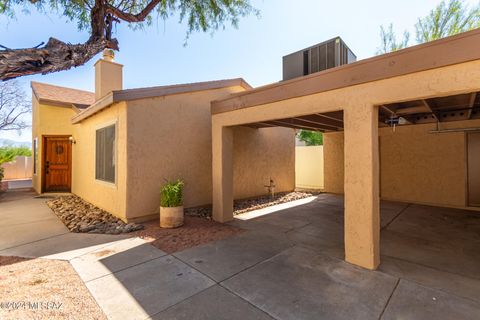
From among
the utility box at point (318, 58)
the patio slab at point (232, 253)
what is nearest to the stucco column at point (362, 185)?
the patio slab at point (232, 253)

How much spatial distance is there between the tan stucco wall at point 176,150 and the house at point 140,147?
0.03m

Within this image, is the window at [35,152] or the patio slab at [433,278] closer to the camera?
the patio slab at [433,278]

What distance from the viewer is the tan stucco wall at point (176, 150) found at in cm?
595

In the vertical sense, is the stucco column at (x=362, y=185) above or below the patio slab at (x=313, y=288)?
above

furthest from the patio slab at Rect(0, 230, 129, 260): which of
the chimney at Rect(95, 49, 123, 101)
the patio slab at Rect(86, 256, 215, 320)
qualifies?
the chimney at Rect(95, 49, 123, 101)

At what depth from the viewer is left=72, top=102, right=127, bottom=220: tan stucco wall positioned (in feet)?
19.5

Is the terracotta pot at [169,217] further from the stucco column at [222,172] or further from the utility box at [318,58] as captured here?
the utility box at [318,58]

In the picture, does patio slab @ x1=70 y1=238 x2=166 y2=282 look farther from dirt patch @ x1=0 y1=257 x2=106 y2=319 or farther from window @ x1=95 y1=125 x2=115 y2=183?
window @ x1=95 y1=125 x2=115 y2=183

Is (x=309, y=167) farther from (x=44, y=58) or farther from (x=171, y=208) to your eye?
(x=44, y=58)

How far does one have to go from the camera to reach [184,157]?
6957mm

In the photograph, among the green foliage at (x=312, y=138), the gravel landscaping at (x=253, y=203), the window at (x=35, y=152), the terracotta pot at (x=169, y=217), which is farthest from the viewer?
the green foliage at (x=312, y=138)

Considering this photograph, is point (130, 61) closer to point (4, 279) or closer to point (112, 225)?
point (112, 225)

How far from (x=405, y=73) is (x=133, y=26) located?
7.54 metres

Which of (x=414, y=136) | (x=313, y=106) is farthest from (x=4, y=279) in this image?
(x=414, y=136)
